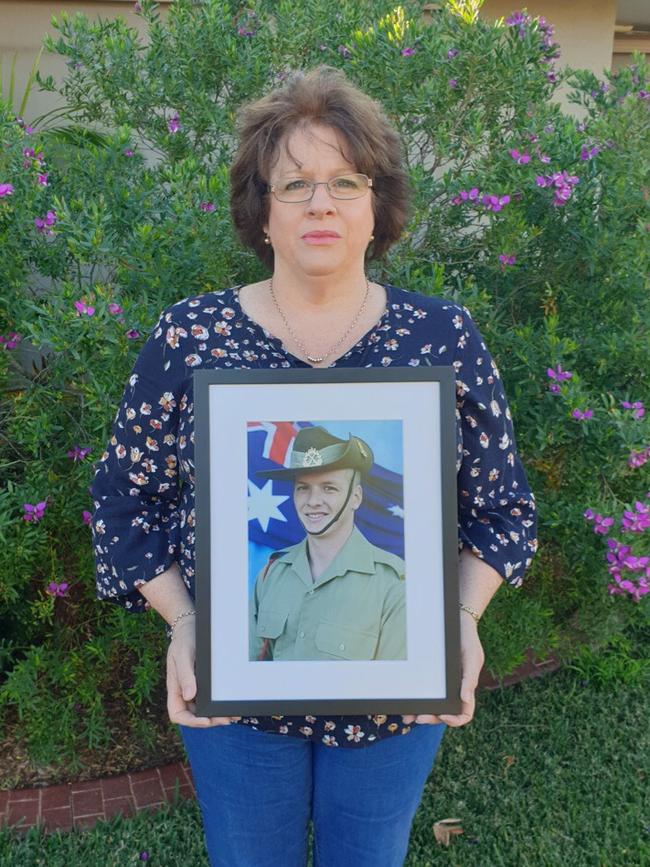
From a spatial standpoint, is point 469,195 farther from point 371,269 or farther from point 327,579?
point 327,579

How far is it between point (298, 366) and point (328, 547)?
426mm

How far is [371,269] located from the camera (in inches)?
128

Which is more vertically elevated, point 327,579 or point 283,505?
point 283,505

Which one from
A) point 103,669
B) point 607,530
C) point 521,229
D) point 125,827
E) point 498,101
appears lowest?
point 125,827

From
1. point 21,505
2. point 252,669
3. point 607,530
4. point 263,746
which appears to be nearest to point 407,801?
point 263,746

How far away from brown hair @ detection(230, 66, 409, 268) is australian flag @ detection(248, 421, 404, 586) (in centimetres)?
62

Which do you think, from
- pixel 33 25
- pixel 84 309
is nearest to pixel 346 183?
pixel 84 309

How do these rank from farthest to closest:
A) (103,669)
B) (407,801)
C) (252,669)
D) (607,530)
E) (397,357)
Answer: (103,669), (607,530), (407,801), (397,357), (252,669)

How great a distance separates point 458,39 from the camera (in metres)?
3.31

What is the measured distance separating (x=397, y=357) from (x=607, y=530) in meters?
1.52

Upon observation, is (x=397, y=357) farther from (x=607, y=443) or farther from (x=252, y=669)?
(x=607, y=443)

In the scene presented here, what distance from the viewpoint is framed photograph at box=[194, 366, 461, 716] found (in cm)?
161

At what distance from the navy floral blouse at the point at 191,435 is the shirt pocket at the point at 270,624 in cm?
28

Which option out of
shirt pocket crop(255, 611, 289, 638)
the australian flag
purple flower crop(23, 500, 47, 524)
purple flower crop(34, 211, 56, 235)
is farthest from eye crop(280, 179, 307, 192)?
purple flower crop(23, 500, 47, 524)
